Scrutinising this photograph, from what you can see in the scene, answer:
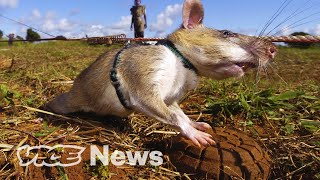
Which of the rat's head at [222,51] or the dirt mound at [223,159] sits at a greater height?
the rat's head at [222,51]

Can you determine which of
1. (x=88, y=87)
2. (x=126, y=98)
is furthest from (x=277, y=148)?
(x=88, y=87)

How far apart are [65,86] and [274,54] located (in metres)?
2.90

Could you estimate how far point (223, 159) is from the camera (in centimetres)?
247

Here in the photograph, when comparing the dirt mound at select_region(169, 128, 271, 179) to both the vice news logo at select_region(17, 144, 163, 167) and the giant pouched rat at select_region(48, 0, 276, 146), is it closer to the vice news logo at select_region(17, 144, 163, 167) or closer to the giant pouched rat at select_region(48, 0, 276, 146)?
the giant pouched rat at select_region(48, 0, 276, 146)

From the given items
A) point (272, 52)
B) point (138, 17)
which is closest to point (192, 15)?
point (272, 52)

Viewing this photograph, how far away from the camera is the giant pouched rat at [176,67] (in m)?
2.71

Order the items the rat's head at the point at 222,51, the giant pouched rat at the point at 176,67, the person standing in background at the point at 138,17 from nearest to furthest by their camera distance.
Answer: the giant pouched rat at the point at 176,67, the rat's head at the point at 222,51, the person standing in background at the point at 138,17

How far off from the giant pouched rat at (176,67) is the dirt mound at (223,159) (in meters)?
0.09

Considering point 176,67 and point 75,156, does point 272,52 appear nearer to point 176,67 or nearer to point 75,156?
point 176,67

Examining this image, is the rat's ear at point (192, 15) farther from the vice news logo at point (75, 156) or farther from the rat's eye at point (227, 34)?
the vice news logo at point (75, 156)

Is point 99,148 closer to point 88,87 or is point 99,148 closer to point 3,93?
point 88,87

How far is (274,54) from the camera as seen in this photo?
2902mm

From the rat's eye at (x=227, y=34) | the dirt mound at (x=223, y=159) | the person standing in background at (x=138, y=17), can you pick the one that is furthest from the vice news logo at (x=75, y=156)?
the person standing in background at (x=138, y=17)

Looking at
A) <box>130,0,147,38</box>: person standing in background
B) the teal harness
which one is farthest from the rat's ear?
<box>130,0,147,38</box>: person standing in background
